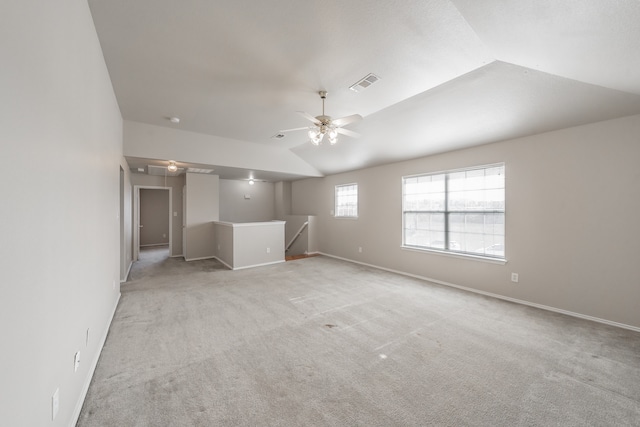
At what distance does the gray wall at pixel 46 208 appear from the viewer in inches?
38.1

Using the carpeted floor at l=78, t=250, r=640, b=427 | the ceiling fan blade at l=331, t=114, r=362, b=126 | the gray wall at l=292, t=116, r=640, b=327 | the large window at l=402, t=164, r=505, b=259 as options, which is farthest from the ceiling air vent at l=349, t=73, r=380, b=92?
the carpeted floor at l=78, t=250, r=640, b=427

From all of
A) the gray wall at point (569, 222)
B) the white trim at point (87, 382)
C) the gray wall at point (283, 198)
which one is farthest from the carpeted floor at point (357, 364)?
the gray wall at point (283, 198)

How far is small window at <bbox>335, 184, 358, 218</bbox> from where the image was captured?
22.1 ft

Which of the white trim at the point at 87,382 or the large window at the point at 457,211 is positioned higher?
the large window at the point at 457,211

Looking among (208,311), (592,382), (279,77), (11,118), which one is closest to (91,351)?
(208,311)

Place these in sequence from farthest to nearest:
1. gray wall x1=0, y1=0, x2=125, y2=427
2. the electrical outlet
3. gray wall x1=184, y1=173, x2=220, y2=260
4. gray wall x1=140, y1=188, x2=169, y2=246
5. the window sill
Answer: gray wall x1=140, y1=188, x2=169, y2=246, gray wall x1=184, y1=173, x2=220, y2=260, the window sill, the electrical outlet, gray wall x1=0, y1=0, x2=125, y2=427

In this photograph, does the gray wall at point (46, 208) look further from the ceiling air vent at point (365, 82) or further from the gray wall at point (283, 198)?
the gray wall at point (283, 198)

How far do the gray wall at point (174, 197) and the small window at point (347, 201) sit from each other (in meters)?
4.48

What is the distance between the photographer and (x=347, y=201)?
699cm

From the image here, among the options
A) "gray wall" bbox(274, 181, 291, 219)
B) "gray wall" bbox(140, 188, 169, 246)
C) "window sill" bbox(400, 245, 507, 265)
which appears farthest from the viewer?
"gray wall" bbox(140, 188, 169, 246)

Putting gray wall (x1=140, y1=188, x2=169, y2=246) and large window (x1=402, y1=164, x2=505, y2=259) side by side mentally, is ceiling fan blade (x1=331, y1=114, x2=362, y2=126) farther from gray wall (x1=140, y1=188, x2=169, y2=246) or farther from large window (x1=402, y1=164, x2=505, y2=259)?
gray wall (x1=140, y1=188, x2=169, y2=246)

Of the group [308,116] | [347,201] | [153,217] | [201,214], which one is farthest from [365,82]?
[153,217]

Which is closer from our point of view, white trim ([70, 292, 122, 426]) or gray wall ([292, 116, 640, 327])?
white trim ([70, 292, 122, 426])

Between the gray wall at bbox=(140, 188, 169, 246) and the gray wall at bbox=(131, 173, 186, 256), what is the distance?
99.5 inches
